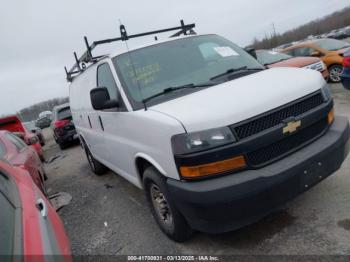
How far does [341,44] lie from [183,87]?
9380 millimetres

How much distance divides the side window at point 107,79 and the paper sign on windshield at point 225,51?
1369 mm

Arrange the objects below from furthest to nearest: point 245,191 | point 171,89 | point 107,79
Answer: point 107,79 < point 171,89 < point 245,191

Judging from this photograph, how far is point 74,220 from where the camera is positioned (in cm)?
473

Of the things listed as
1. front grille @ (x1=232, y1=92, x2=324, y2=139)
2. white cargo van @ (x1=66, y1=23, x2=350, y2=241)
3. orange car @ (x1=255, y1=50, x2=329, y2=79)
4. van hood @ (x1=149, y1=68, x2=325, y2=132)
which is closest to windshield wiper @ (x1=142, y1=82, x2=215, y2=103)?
white cargo van @ (x1=66, y1=23, x2=350, y2=241)

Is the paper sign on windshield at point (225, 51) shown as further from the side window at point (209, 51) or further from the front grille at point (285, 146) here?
the front grille at point (285, 146)

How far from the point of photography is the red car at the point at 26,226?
5.25ft

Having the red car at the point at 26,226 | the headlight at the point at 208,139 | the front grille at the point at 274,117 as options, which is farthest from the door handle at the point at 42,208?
the front grille at the point at 274,117

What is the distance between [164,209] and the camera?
330cm

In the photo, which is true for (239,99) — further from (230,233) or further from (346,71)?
(346,71)

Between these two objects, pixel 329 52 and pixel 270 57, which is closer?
pixel 270 57

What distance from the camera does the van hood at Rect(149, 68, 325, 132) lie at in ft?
8.43

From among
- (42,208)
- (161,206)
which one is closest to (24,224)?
(42,208)

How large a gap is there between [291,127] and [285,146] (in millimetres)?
176

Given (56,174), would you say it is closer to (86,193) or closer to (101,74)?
(86,193)
